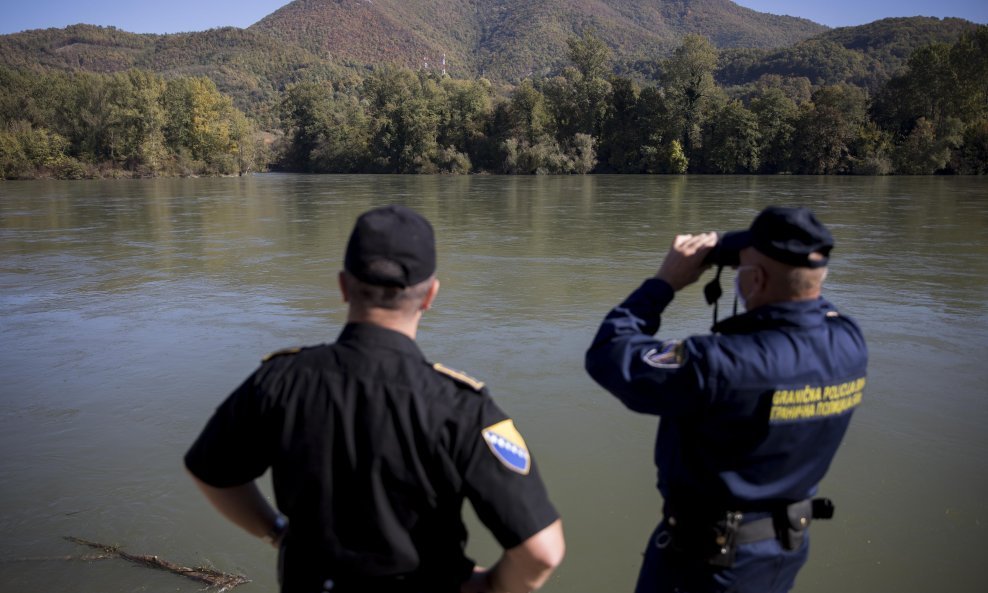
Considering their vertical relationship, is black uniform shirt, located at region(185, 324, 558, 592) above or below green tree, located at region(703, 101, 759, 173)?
below

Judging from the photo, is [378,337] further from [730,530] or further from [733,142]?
[733,142]

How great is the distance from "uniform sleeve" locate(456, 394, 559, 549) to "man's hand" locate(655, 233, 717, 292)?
32.9 inches

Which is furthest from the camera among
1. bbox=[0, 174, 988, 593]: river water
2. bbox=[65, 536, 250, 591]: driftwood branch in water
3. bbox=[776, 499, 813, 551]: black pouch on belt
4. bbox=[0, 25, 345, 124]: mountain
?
bbox=[0, 25, 345, 124]: mountain

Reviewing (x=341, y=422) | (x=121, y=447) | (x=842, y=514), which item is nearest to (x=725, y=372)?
(x=341, y=422)

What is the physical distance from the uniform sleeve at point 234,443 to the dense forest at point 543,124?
59.6 meters

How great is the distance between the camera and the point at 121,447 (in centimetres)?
468

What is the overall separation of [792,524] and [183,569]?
110 inches

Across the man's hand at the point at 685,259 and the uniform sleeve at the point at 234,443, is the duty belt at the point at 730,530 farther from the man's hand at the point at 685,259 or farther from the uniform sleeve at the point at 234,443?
the uniform sleeve at the point at 234,443

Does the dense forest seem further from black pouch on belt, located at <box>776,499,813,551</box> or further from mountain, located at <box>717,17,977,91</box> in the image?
black pouch on belt, located at <box>776,499,813,551</box>

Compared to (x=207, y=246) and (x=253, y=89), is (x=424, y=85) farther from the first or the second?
(x=253, y=89)

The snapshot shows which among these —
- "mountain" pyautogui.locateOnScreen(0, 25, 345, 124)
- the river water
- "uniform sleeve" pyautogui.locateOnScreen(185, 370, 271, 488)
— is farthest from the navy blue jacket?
"mountain" pyautogui.locateOnScreen(0, 25, 345, 124)

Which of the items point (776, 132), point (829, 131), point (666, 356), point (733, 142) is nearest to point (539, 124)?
point (733, 142)

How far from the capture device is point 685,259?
219cm

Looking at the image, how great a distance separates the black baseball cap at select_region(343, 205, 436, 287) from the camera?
65.8 inches
